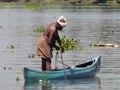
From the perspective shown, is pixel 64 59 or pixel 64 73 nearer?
pixel 64 73

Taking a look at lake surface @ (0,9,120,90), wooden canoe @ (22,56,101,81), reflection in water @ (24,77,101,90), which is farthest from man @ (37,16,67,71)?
lake surface @ (0,9,120,90)

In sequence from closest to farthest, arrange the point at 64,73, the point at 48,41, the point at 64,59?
the point at 48,41 → the point at 64,73 → the point at 64,59

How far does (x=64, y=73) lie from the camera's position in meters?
20.3

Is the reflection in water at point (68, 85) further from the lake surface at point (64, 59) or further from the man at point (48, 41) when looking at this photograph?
the man at point (48, 41)

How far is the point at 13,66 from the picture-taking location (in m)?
24.1

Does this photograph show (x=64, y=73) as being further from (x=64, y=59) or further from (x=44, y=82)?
(x=64, y=59)

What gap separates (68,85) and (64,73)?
78 centimetres

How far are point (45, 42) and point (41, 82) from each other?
4.30 ft

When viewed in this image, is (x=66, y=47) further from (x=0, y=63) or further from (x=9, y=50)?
(x=0, y=63)

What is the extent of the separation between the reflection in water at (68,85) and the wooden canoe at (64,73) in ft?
0.57

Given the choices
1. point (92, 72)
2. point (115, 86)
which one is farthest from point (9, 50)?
point (115, 86)

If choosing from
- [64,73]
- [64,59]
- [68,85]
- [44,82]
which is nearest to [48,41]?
[64,73]

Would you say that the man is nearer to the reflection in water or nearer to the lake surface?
the reflection in water

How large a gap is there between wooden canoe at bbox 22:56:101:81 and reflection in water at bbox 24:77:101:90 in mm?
175
